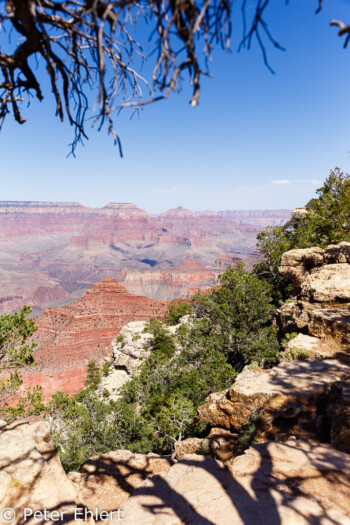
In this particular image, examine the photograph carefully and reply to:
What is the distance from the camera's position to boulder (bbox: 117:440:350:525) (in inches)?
137

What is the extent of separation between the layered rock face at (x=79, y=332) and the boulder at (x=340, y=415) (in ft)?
180

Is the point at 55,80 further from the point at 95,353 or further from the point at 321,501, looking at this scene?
the point at 95,353

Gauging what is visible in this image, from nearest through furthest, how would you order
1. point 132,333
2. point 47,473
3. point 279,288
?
point 47,473, point 279,288, point 132,333

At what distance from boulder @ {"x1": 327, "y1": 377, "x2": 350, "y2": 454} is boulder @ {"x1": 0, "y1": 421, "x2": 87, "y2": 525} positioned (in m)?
5.22

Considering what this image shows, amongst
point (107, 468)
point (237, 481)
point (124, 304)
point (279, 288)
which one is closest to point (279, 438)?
point (237, 481)

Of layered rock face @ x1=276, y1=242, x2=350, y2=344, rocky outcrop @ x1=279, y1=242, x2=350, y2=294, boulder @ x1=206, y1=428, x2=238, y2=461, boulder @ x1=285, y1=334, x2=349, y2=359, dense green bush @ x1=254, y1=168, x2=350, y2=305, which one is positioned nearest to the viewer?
boulder @ x1=206, y1=428, x2=238, y2=461

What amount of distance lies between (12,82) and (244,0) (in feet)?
8.26

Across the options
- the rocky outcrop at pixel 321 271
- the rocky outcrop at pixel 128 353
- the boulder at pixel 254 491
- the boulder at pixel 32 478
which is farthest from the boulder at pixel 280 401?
the rocky outcrop at pixel 128 353

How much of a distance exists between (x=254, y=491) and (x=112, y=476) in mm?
3660

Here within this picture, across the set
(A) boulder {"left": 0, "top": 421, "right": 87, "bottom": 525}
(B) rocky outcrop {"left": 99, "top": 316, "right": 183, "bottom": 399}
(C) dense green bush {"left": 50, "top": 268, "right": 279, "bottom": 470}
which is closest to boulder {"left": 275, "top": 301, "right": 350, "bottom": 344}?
(C) dense green bush {"left": 50, "top": 268, "right": 279, "bottom": 470}

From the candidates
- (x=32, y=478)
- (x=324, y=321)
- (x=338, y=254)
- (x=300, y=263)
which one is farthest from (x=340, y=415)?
(x=300, y=263)

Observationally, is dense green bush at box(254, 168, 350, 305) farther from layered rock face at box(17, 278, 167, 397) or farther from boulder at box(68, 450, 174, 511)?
layered rock face at box(17, 278, 167, 397)

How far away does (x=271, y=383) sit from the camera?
8.27 m

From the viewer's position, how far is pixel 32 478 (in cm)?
468
